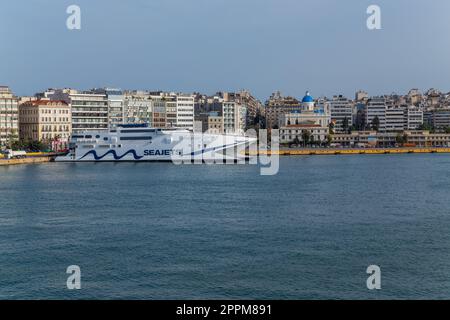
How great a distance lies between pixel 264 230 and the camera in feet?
33.1

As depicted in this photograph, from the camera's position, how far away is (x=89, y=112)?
40.4 m

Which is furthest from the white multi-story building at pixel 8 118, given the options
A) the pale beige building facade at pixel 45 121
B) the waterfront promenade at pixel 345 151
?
the waterfront promenade at pixel 345 151

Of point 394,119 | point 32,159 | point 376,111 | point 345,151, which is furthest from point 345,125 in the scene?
point 32,159

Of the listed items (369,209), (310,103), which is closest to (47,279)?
(369,209)

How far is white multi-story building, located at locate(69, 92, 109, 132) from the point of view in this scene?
3969 cm

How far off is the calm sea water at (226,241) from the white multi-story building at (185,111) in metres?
29.5

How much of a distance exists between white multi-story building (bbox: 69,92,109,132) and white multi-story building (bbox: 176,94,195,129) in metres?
6.68

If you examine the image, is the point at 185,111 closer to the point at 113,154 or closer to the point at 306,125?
the point at 306,125

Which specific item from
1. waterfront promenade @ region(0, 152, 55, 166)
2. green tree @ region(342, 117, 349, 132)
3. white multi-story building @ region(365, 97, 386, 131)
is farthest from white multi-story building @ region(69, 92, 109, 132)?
white multi-story building @ region(365, 97, 386, 131)

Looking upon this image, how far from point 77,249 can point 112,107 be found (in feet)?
111

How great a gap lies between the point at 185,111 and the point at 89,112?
8658mm

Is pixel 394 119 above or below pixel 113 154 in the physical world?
above

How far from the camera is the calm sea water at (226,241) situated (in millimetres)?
6699
